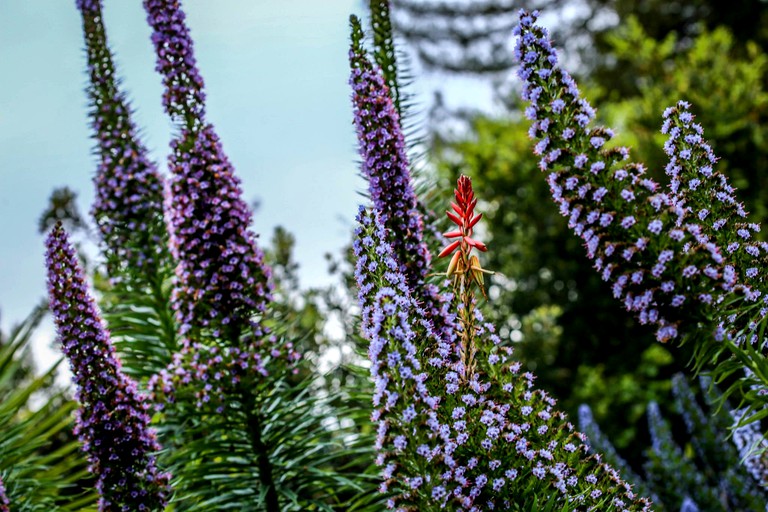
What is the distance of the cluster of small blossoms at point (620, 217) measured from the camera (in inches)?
76.9

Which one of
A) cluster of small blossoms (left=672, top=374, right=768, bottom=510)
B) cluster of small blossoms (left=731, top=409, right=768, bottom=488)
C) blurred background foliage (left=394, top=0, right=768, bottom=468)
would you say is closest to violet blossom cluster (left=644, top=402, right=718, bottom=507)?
cluster of small blossoms (left=672, top=374, right=768, bottom=510)

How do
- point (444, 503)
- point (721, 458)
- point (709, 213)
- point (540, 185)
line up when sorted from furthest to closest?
point (540, 185)
point (721, 458)
point (709, 213)
point (444, 503)

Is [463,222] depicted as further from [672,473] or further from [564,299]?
[564,299]

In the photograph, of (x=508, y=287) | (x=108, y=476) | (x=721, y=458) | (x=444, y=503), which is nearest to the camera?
(x=444, y=503)

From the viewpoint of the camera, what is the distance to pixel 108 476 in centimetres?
279

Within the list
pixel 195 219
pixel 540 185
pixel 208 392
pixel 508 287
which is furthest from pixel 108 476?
pixel 540 185

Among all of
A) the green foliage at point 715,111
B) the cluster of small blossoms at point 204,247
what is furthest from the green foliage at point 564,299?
the cluster of small blossoms at point 204,247

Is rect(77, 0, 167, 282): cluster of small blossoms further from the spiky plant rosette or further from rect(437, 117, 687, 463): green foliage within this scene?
rect(437, 117, 687, 463): green foliage

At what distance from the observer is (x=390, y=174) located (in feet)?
9.27

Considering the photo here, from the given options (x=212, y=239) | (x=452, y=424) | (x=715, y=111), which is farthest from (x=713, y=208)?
(x=715, y=111)

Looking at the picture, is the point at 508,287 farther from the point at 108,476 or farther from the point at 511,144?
the point at 108,476

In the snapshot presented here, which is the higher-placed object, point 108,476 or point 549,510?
point 108,476

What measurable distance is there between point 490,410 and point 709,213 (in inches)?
34.4

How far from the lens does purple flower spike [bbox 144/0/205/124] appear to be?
3.49 meters
